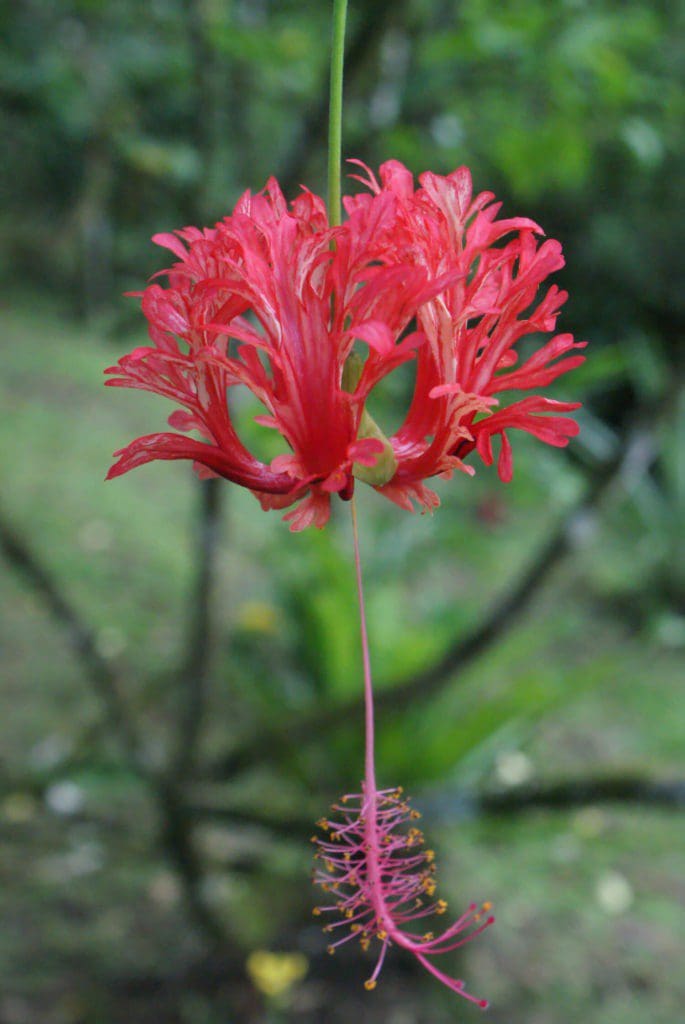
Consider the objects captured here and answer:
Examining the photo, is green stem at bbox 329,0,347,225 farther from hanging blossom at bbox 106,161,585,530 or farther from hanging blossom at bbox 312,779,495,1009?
hanging blossom at bbox 312,779,495,1009

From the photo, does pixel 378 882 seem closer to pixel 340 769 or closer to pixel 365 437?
pixel 365 437

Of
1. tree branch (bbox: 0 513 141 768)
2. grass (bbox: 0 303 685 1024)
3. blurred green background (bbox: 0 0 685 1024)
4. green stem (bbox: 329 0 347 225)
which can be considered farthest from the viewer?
grass (bbox: 0 303 685 1024)

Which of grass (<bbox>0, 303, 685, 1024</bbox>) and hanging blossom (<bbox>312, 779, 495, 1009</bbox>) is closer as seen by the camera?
hanging blossom (<bbox>312, 779, 495, 1009</bbox>)

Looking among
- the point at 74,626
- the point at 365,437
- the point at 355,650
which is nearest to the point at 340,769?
the point at 355,650

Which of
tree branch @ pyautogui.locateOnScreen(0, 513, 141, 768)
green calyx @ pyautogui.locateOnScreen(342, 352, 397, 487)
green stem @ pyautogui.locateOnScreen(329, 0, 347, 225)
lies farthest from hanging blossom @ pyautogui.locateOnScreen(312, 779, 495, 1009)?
tree branch @ pyautogui.locateOnScreen(0, 513, 141, 768)

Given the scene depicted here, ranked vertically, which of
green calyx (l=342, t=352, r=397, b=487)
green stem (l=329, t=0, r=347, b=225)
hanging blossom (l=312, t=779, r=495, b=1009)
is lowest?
hanging blossom (l=312, t=779, r=495, b=1009)

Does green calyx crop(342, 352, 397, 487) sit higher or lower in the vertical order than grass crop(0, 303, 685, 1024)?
lower

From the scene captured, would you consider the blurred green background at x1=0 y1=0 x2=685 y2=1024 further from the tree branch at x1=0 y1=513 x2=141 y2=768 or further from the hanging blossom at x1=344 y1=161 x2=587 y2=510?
the hanging blossom at x1=344 y1=161 x2=587 y2=510

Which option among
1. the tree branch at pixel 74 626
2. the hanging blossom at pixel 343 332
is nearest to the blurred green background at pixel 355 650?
the tree branch at pixel 74 626

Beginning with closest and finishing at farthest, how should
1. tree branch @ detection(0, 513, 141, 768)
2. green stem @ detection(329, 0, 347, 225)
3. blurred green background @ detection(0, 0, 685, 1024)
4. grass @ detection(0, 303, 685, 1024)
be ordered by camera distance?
green stem @ detection(329, 0, 347, 225), blurred green background @ detection(0, 0, 685, 1024), tree branch @ detection(0, 513, 141, 768), grass @ detection(0, 303, 685, 1024)
